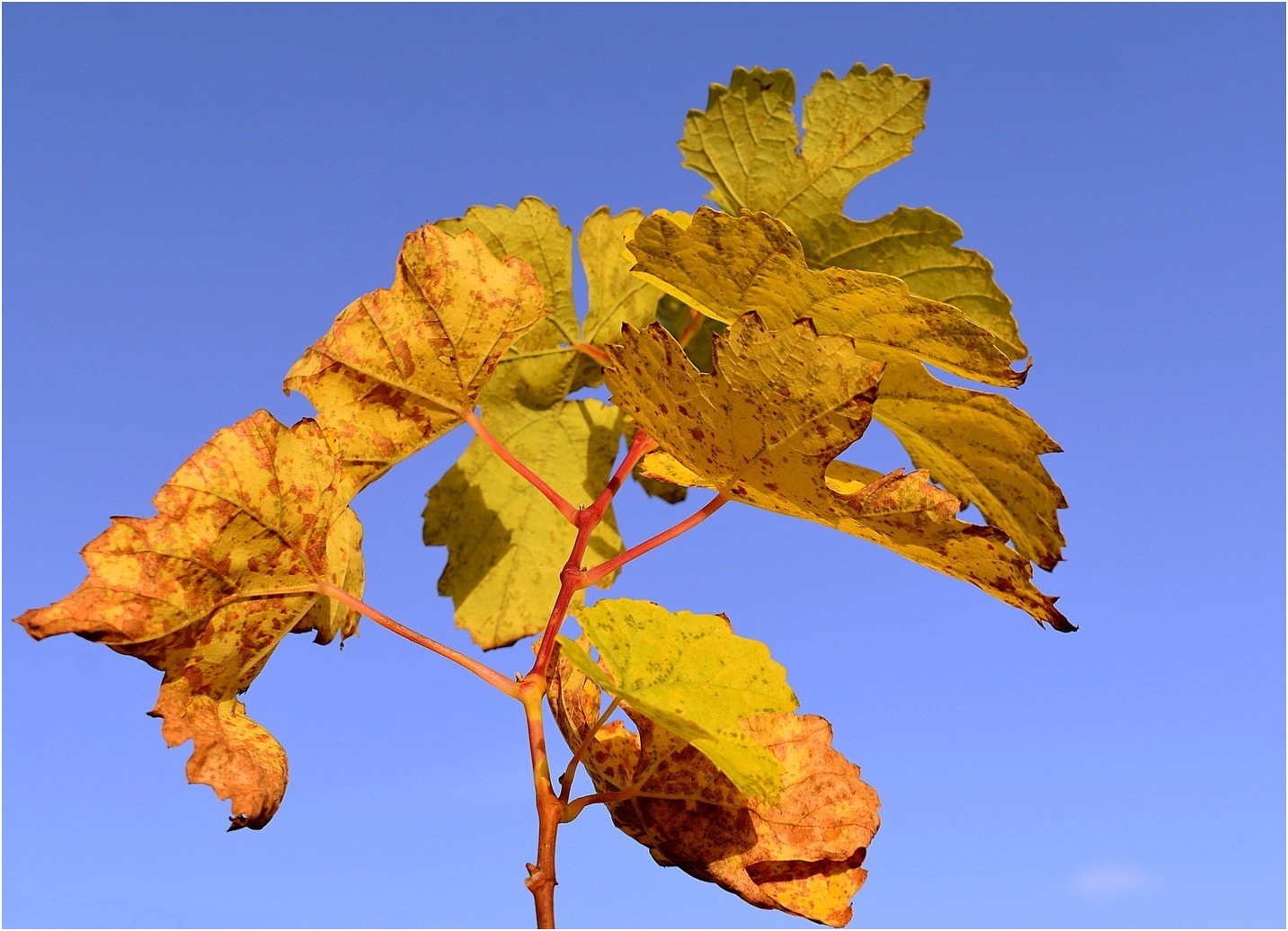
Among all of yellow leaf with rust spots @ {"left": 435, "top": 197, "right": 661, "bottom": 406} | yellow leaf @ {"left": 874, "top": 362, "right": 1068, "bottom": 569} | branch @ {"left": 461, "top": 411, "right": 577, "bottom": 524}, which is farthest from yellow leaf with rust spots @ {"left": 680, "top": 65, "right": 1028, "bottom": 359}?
branch @ {"left": 461, "top": 411, "right": 577, "bottom": 524}

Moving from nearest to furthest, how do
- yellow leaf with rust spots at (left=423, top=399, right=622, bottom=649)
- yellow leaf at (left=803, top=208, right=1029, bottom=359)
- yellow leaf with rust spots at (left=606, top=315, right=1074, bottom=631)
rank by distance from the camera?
1. yellow leaf with rust spots at (left=606, top=315, right=1074, bottom=631)
2. yellow leaf at (left=803, top=208, right=1029, bottom=359)
3. yellow leaf with rust spots at (left=423, top=399, right=622, bottom=649)

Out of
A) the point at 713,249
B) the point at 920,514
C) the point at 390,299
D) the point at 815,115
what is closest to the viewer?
the point at 920,514

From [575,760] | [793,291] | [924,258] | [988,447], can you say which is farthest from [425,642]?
[924,258]

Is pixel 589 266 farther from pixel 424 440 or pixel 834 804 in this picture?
pixel 834 804

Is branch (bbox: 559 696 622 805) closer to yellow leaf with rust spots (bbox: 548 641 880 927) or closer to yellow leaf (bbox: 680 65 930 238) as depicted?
yellow leaf with rust spots (bbox: 548 641 880 927)

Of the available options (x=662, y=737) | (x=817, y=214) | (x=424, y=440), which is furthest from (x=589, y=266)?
(x=662, y=737)

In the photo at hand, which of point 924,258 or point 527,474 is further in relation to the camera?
point 924,258

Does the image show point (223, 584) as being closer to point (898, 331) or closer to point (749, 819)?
point (749, 819)

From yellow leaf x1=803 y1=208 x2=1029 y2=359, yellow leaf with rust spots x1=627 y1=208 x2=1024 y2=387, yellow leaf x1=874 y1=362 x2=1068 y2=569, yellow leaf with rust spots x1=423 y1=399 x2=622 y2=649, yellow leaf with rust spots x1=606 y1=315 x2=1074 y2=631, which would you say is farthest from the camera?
yellow leaf with rust spots x1=423 y1=399 x2=622 y2=649
